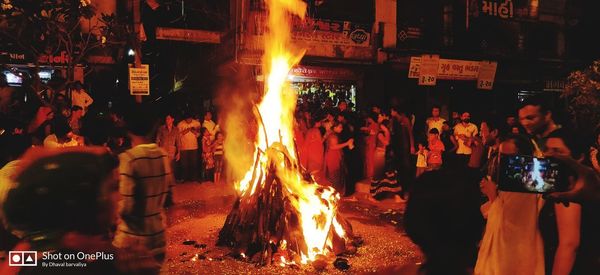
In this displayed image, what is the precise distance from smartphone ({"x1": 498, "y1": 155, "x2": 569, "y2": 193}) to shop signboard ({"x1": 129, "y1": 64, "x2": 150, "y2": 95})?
9.46 meters

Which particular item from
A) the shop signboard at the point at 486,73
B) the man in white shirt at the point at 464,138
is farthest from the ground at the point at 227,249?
the shop signboard at the point at 486,73

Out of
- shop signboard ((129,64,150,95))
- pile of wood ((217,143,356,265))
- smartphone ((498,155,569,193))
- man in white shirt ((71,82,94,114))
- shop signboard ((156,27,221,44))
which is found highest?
shop signboard ((156,27,221,44))

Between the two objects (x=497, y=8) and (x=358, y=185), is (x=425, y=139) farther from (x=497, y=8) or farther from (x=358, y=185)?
(x=497, y=8)

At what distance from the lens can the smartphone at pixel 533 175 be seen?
3277 millimetres

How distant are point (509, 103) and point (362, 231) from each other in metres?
15.1

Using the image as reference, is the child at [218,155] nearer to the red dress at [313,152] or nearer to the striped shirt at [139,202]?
the red dress at [313,152]

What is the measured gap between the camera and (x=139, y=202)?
3.61 meters

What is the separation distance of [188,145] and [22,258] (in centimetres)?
1053

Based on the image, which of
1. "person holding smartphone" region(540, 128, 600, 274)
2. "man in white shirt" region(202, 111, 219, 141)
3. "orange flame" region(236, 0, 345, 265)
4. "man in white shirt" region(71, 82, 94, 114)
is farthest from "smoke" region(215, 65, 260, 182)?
"person holding smartphone" region(540, 128, 600, 274)

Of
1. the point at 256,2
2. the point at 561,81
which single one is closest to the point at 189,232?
the point at 256,2

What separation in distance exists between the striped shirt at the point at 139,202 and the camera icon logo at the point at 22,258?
1253 millimetres

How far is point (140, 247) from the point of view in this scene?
11.6 feet

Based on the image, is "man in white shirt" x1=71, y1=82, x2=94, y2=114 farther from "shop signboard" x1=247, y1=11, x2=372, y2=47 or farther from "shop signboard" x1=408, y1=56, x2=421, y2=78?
"shop signboard" x1=408, y1=56, x2=421, y2=78

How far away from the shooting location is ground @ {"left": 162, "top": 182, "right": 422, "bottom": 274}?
20.9 ft
